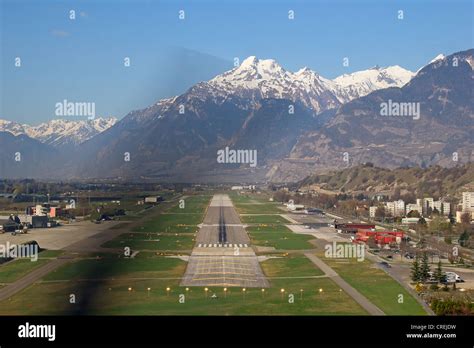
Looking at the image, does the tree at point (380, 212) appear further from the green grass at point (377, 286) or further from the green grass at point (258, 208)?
the green grass at point (377, 286)

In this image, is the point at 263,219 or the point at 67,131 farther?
the point at 67,131

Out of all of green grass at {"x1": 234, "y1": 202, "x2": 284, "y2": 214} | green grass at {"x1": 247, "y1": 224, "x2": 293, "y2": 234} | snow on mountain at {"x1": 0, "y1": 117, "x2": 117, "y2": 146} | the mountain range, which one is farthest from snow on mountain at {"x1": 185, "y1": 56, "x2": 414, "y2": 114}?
green grass at {"x1": 247, "y1": 224, "x2": 293, "y2": 234}

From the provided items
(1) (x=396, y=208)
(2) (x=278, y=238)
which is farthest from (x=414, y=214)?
(2) (x=278, y=238)

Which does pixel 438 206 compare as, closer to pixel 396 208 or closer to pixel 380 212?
pixel 396 208

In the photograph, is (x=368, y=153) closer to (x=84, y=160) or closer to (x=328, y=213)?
(x=84, y=160)

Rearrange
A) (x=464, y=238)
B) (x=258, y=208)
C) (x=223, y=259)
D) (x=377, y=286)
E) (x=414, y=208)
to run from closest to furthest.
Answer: (x=377, y=286), (x=223, y=259), (x=464, y=238), (x=414, y=208), (x=258, y=208)

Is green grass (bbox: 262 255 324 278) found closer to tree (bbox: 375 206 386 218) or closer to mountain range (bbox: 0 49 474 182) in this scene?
tree (bbox: 375 206 386 218)

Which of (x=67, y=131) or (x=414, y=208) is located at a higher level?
(x=67, y=131)

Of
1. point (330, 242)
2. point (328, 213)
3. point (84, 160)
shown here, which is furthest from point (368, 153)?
point (330, 242)
